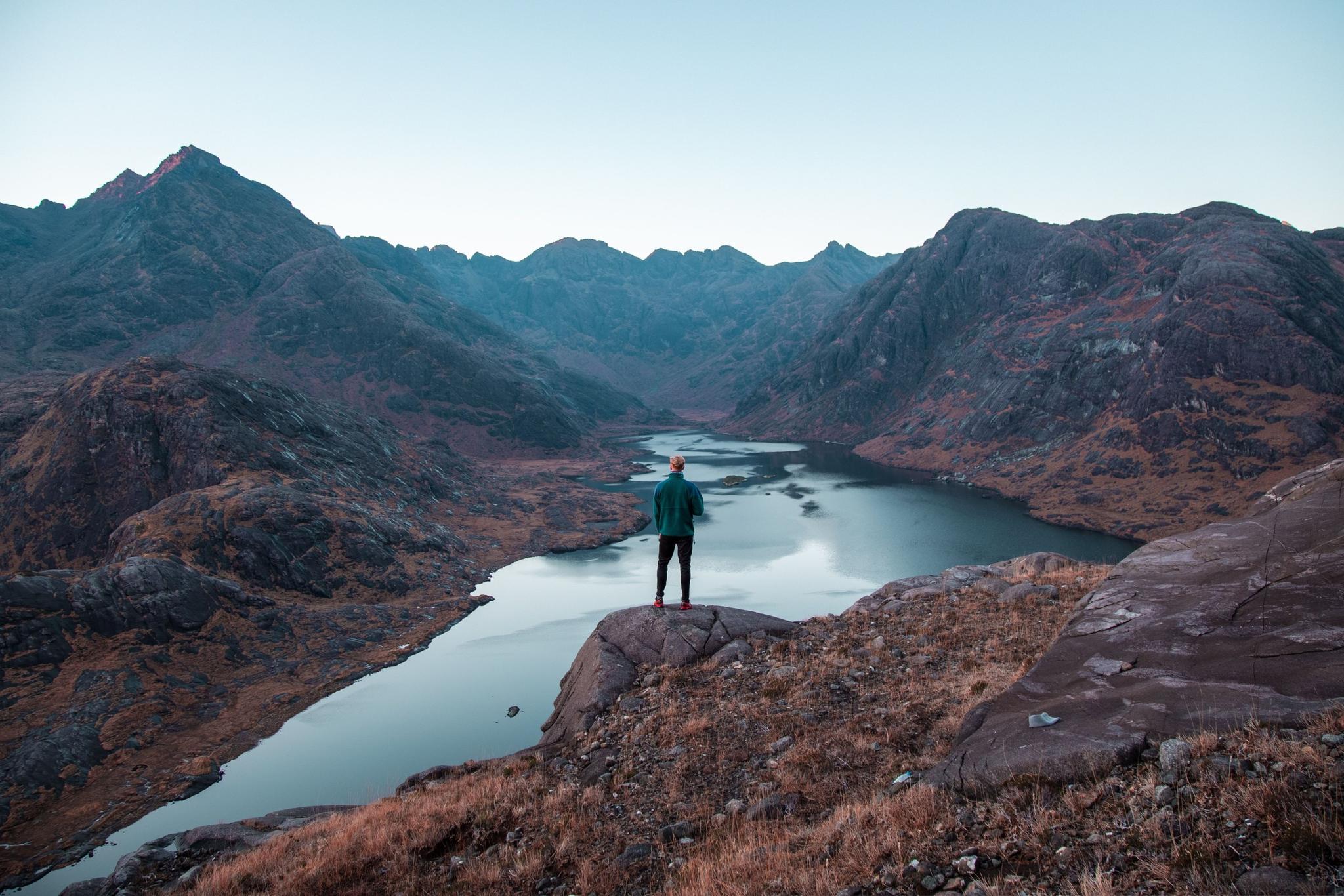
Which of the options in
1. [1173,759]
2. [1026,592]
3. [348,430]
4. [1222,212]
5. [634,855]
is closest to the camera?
[1173,759]

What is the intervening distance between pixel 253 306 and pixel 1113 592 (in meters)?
193

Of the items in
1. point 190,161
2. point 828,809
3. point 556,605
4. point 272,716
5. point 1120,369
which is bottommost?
point 272,716

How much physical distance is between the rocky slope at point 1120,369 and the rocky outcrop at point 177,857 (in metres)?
77.3

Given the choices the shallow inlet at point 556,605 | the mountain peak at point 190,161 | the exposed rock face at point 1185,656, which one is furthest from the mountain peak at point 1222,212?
the mountain peak at point 190,161

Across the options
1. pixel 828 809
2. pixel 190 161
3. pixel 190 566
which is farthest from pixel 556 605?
pixel 190 161

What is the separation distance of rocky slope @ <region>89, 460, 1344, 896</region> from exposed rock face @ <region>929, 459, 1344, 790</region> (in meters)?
0.05

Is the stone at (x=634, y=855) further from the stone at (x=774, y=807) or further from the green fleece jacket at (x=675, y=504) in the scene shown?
the green fleece jacket at (x=675, y=504)

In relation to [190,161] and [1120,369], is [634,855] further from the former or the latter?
[190,161]

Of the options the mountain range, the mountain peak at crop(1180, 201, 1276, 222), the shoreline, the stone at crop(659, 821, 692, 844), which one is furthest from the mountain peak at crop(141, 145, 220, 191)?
the mountain peak at crop(1180, 201, 1276, 222)

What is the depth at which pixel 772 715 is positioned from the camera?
12.3 meters

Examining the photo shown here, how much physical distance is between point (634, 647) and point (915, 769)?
8.52m

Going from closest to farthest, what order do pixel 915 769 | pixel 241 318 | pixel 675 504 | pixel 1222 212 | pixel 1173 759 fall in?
pixel 1173 759, pixel 915 769, pixel 675 504, pixel 1222 212, pixel 241 318

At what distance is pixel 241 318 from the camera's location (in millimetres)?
159500

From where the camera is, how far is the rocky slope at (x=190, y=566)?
2681cm
